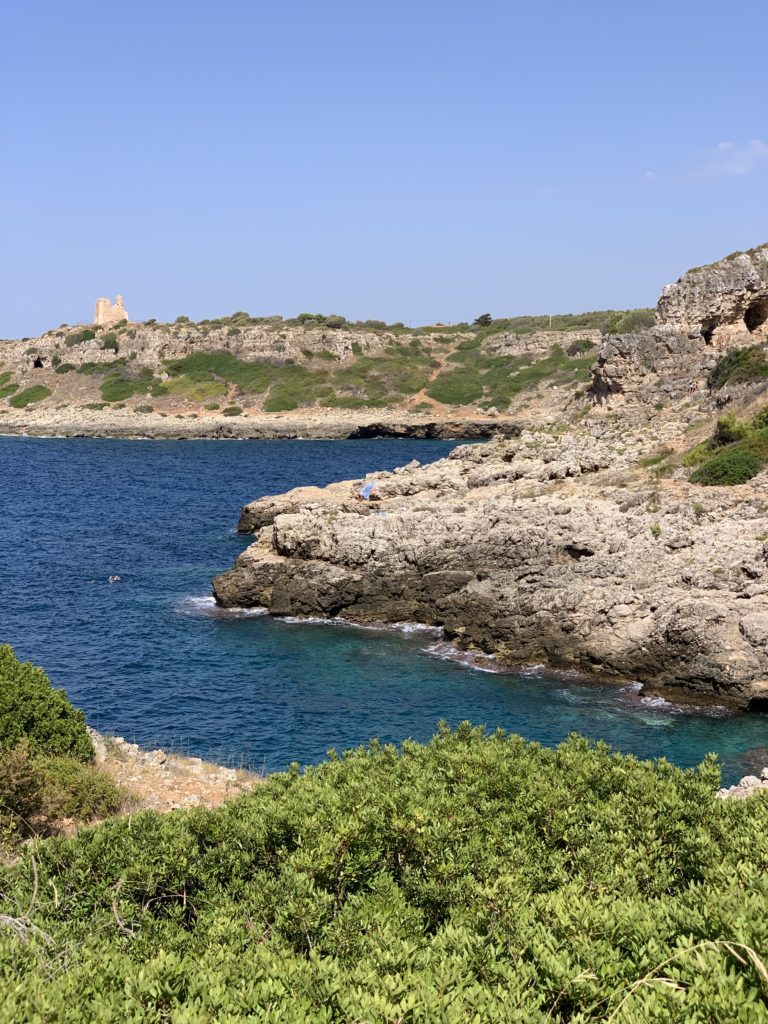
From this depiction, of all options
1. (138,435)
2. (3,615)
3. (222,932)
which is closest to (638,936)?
(222,932)

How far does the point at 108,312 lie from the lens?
156 m

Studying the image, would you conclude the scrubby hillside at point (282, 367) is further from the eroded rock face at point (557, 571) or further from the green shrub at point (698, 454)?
the eroded rock face at point (557, 571)

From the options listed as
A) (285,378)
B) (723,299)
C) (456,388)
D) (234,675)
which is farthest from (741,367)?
(285,378)

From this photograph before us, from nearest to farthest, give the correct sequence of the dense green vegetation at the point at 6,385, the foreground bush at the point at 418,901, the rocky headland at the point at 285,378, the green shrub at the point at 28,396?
the foreground bush at the point at 418,901 < the rocky headland at the point at 285,378 < the green shrub at the point at 28,396 < the dense green vegetation at the point at 6,385

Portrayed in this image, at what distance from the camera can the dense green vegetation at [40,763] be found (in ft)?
58.0

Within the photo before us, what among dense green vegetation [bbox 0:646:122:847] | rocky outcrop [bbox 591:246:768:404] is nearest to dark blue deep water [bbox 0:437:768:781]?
dense green vegetation [bbox 0:646:122:847]

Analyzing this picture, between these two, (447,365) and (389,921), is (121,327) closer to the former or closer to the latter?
(447,365)

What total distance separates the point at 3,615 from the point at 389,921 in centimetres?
3282

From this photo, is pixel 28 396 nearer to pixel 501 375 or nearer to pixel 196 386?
pixel 196 386

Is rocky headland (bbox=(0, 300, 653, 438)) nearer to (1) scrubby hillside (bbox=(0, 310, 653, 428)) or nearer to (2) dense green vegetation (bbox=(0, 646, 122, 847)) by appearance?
(1) scrubby hillside (bbox=(0, 310, 653, 428))

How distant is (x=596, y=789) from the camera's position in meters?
14.3

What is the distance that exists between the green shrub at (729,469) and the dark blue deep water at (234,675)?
13.1m

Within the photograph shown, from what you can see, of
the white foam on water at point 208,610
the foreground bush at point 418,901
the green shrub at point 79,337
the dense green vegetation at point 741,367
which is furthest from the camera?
the green shrub at point 79,337

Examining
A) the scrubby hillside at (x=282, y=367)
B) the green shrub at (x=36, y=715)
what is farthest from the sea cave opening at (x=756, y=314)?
the scrubby hillside at (x=282, y=367)
